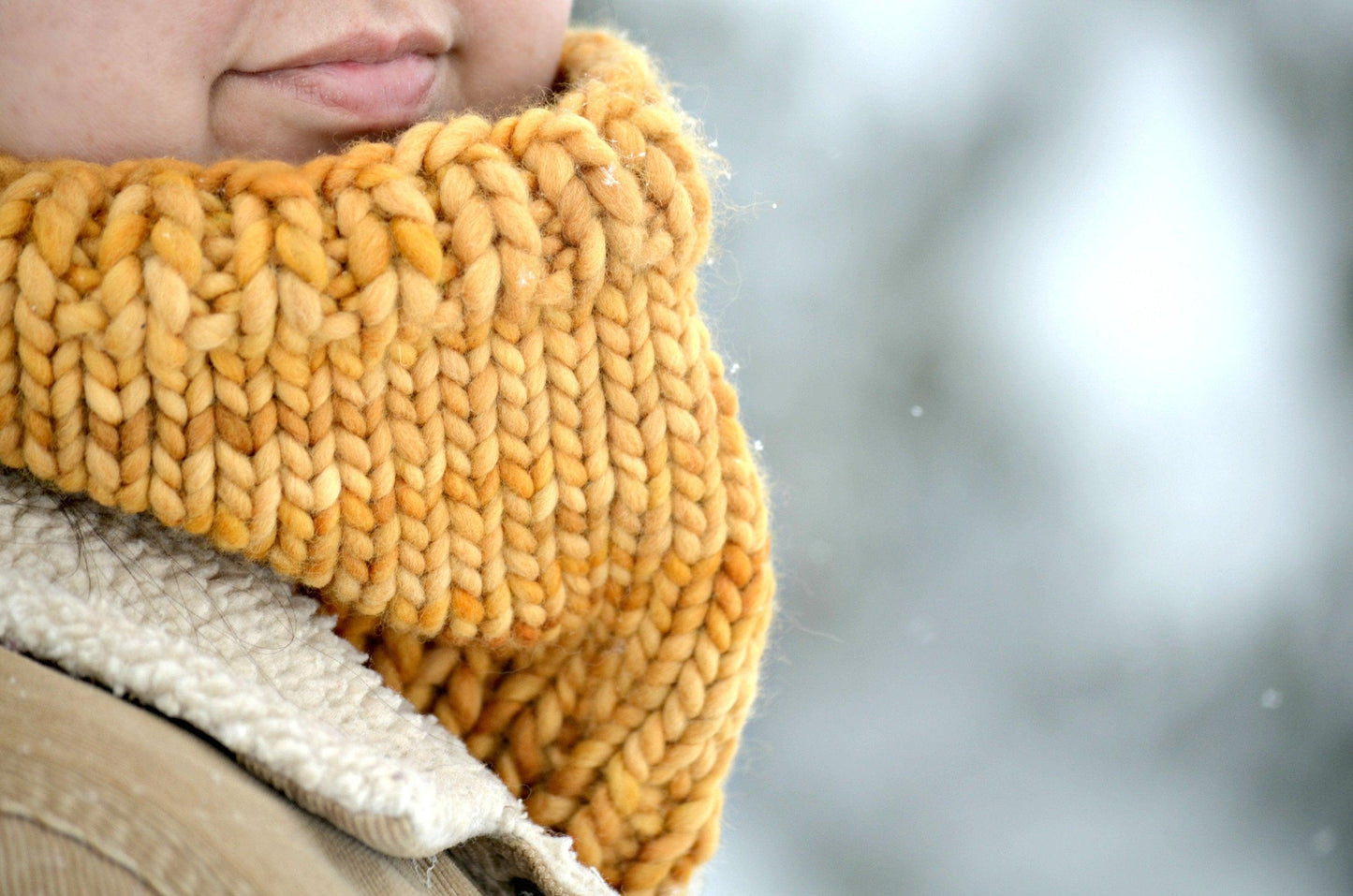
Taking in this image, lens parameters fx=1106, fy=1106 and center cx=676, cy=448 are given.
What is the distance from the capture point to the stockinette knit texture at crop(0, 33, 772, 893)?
0.47 m

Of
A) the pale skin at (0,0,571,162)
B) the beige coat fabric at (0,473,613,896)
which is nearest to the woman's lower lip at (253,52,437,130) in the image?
the pale skin at (0,0,571,162)

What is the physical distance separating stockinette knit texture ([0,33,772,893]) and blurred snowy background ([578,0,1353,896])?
1385 millimetres

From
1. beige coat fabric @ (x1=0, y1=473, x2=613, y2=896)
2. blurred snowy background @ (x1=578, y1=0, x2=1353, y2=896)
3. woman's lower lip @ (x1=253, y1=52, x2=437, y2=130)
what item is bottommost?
beige coat fabric @ (x1=0, y1=473, x2=613, y2=896)

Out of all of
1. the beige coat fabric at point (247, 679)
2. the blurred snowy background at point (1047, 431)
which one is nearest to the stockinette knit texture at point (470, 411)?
the beige coat fabric at point (247, 679)

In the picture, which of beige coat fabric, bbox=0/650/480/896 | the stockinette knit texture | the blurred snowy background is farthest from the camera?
the blurred snowy background

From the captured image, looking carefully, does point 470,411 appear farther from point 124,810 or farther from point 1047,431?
point 1047,431

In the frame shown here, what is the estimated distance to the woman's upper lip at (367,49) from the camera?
54 cm

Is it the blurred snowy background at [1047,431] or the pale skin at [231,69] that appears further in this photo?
the blurred snowy background at [1047,431]

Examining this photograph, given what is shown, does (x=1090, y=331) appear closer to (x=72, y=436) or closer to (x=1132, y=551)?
(x=1132, y=551)

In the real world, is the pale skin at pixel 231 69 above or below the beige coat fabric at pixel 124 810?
above

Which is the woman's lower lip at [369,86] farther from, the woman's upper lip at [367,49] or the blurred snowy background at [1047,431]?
the blurred snowy background at [1047,431]

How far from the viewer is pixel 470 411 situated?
0.53 meters

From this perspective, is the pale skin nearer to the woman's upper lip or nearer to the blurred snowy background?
the woman's upper lip

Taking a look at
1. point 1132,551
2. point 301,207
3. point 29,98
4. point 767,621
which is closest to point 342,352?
point 301,207
